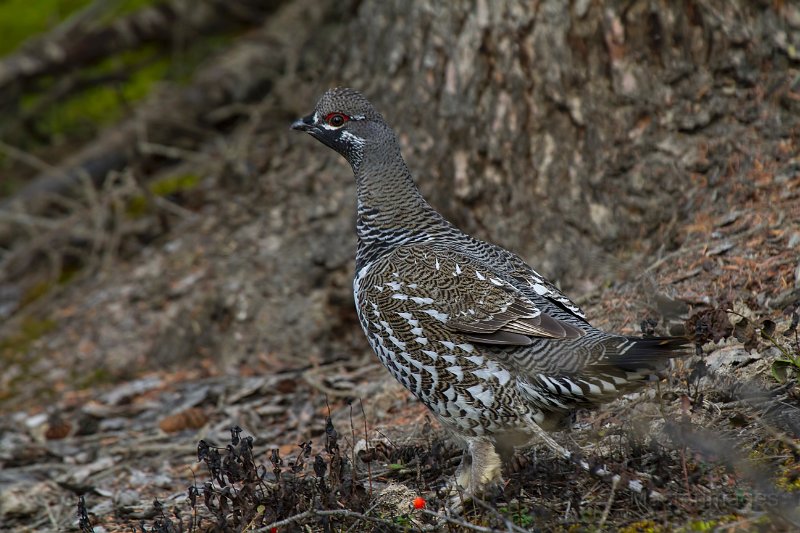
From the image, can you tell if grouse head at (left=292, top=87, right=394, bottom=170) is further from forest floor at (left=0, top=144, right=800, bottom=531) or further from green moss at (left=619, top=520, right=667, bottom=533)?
green moss at (left=619, top=520, right=667, bottom=533)

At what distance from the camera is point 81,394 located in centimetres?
827

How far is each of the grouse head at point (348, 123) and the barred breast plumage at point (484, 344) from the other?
0.88 meters

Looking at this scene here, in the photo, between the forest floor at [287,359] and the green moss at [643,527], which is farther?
the forest floor at [287,359]

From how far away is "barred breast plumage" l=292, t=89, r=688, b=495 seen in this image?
451cm

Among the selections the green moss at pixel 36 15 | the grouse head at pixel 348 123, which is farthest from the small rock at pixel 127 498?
the green moss at pixel 36 15

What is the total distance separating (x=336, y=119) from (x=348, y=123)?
0.09 meters

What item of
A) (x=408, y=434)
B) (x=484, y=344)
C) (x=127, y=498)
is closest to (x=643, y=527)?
(x=484, y=344)

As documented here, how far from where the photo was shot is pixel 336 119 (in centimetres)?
614

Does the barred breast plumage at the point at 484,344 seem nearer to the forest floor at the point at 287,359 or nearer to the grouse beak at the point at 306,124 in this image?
the forest floor at the point at 287,359

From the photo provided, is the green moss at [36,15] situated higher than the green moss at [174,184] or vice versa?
the green moss at [36,15]

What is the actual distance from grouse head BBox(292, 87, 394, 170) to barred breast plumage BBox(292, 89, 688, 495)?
34.8 inches

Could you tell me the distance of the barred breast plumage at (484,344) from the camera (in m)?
4.51

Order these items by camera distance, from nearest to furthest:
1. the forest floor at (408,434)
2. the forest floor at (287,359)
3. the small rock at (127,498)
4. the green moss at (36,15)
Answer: the forest floor at (408,434) < the forest floor at (287,359) < the small rock at (127,498) < the green moss at (36,15)

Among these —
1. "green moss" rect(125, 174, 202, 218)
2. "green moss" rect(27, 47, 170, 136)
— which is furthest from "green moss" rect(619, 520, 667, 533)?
"green moss" rect(27, 47, 170, 136)
